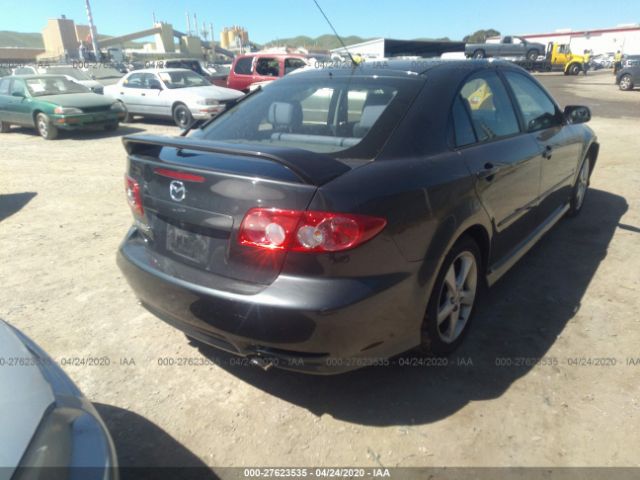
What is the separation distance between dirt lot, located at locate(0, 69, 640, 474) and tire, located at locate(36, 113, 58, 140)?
26.2ft

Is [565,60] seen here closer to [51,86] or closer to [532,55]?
[532,55]

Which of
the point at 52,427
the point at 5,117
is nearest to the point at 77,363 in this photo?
the point at 52,427

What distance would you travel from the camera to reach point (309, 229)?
198 centimetres

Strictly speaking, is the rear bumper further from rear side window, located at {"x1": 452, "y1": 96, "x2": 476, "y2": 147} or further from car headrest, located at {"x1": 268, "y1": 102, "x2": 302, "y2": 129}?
car headrest, located at {"x1": 268, "y1": 102, "x2": 302, "y2": 129}

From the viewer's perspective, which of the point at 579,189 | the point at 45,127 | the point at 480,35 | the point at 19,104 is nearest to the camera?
the point at 579,189

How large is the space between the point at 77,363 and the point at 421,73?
2613mm

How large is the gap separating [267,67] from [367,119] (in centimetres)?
1307

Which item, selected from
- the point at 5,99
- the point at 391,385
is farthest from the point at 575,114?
the point at 5,99

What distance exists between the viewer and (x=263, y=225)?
2.04 metres

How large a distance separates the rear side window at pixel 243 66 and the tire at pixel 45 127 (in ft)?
19.6

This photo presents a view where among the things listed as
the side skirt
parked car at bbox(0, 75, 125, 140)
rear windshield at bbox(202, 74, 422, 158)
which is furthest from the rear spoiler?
parked car at bbox(0, 75, 125, 140)

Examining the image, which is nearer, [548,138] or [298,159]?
[298,159]

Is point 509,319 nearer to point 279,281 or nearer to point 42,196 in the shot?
point 279,281

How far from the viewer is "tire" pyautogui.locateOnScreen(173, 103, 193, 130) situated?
12264 millimetres
